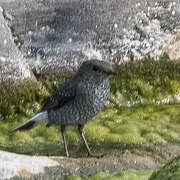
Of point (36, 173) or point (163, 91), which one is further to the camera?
point (163, 91)

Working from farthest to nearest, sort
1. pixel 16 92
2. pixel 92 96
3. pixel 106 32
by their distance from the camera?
pixel 106 32, pixel 16 92, pixel 92 96

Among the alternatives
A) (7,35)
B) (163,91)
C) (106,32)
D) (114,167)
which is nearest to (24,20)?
(7,35)

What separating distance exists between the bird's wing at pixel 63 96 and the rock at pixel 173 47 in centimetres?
312

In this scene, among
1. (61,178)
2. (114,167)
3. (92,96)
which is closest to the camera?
(61,178)

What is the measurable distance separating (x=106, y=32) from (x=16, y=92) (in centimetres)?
164

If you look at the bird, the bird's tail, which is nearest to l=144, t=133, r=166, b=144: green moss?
the bird

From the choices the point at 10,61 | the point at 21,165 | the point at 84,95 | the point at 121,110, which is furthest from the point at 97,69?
the point at 10,61

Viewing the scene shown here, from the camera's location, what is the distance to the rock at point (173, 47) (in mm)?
8891

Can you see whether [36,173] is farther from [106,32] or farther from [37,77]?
[106,32]

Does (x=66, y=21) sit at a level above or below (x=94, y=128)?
above

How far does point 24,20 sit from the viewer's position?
8.82m

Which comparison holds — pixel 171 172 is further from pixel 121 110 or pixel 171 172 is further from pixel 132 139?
pixel 121 110

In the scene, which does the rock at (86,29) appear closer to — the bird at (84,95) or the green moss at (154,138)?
the green moss at (154,138)

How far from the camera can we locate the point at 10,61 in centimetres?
825
